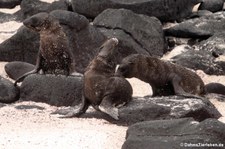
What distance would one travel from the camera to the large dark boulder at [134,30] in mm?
12336

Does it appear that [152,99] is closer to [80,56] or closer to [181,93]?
[181,93]

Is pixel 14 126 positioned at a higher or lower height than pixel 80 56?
higher

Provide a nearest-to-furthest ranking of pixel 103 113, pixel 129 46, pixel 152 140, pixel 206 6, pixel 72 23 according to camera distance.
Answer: pixel 152 140 < pixel 103 113 < pixel 72 23 < pixel 129 46 < pixel 206 6

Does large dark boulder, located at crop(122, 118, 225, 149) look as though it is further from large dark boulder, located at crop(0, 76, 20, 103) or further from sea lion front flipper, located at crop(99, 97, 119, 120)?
large dark boulder, located at crop(0, 76, 20, 103)

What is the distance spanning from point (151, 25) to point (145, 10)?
1.46 m

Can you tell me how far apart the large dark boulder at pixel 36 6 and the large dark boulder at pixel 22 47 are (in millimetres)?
3106

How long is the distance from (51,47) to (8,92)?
2.89 ft

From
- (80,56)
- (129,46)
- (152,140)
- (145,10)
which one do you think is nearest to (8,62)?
(80,56)

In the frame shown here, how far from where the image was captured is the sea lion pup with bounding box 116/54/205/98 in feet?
26.2

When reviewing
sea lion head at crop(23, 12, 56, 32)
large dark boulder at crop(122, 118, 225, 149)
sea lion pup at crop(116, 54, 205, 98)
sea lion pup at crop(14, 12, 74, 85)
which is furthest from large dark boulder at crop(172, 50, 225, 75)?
large dark boulder at crop(122, 118, 225, 149)

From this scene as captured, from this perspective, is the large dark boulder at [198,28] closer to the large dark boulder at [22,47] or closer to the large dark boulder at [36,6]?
the large dark boulder at [36,6]

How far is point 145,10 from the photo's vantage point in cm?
1452

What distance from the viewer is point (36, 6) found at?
1477cm

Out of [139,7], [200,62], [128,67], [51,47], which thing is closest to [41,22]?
[51,47]
